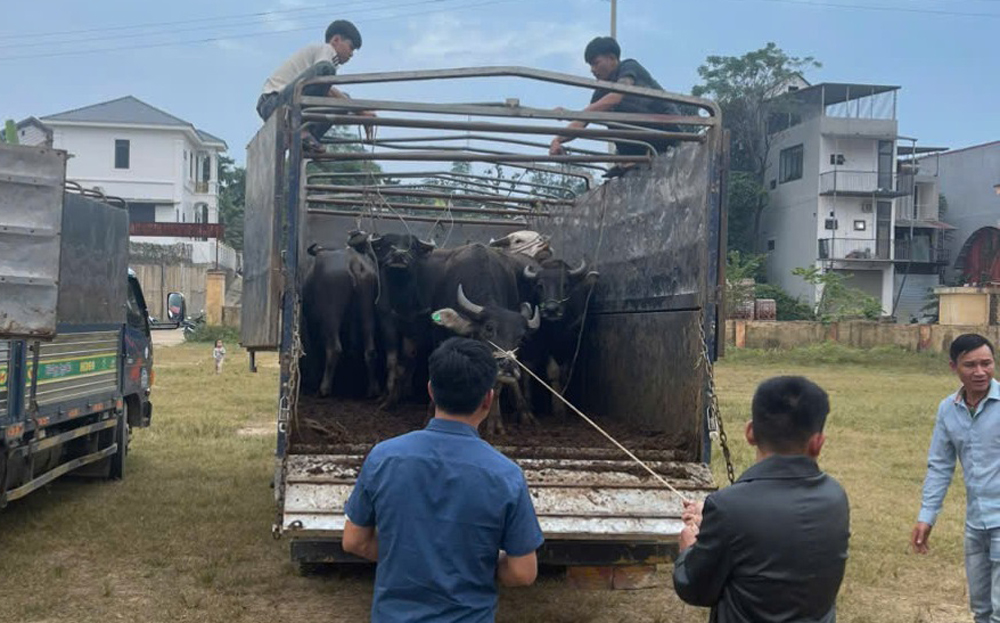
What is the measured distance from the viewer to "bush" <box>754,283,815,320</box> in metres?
33.8

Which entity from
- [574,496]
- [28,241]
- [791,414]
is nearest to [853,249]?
[574,496]

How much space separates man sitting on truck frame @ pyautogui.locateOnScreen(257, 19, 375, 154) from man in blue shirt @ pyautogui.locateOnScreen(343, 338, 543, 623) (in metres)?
3.36

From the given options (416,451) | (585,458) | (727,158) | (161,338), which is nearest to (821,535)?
(416,451)

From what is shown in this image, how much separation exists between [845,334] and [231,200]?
30.0 m

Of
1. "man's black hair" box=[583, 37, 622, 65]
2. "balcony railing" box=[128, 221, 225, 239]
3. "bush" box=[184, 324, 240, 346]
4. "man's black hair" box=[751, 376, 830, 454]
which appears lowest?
"bush" box=[184, 324, 240, 346]

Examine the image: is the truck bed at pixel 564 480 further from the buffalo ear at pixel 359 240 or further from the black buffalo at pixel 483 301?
the buffalo ear at pixel 359 240

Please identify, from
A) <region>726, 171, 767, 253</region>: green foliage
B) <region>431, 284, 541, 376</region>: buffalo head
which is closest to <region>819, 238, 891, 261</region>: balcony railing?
<region>726, 171, 767, 253</region>: green foliage

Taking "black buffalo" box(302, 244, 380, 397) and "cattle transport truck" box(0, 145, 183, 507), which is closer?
"cattle transport truck" box(0, 145, 183, 507)

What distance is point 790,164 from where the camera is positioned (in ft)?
128

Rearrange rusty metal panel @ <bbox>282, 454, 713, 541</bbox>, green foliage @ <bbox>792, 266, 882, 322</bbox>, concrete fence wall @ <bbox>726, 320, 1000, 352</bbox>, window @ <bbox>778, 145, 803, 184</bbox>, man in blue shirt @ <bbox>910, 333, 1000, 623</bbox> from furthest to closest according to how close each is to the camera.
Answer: window @ <bbox>778, 145, 803, 184</bbox> < green foliage @ <bbox>792, 266, 882, 322</bbox> < concrete fence wall @ <bbox>726, 320, 1000, 352</bbox> < rusty metal panel @ <bbox>282, 454, 713, 541</bbox> < man in blue shirt @ <bbox>910, 333, 1000, 623</bbox>

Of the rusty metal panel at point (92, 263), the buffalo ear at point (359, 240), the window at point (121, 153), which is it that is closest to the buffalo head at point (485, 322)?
the buffalo ear at point (359, 240)

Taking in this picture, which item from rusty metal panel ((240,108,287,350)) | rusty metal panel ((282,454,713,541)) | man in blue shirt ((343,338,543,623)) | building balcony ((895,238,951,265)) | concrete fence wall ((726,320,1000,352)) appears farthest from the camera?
building balcony ((895,238,951,265))

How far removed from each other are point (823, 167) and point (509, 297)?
32543 millimetres

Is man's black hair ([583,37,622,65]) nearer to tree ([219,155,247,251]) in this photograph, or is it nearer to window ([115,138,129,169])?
tree ([219,155,247,251])
